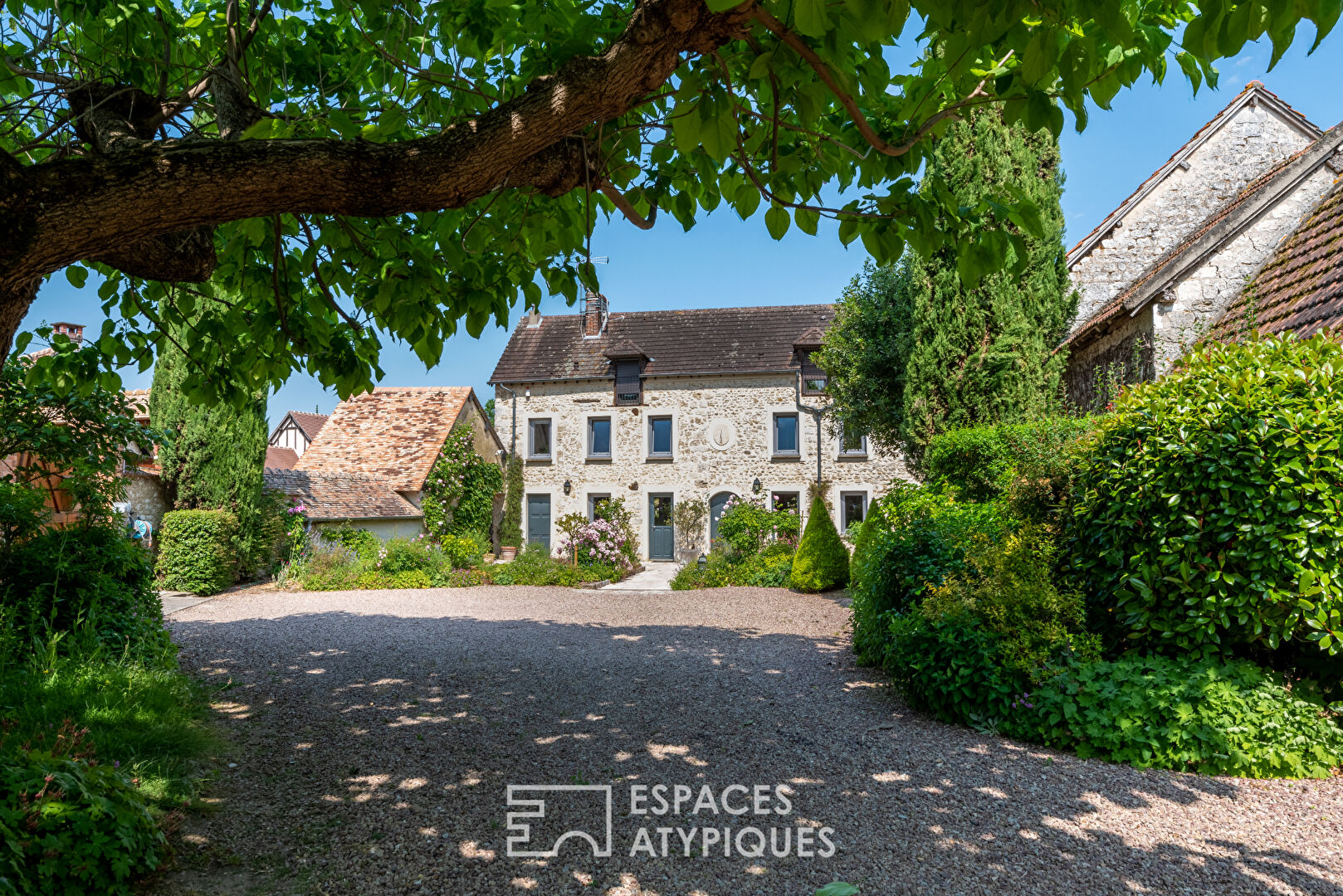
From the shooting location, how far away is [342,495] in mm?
17719

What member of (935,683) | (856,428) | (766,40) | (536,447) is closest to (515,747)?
(935,683)

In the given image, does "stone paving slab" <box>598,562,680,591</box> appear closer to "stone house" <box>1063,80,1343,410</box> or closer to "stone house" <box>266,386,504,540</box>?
"stone house" <box>266,386,504,540</box>

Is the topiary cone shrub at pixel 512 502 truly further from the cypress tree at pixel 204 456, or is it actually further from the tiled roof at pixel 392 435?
the cypress tree at pixel 204 456

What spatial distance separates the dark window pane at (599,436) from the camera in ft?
77.7

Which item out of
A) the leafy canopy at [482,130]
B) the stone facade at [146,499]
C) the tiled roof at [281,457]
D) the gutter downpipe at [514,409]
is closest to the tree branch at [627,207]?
the leafy canopy at [482,130]

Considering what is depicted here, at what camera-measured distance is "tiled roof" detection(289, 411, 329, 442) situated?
44.1 metres

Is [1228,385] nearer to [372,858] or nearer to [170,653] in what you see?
[372,858]

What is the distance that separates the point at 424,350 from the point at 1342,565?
5662 millimetres

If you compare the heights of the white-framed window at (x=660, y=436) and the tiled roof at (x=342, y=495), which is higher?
the white-framed window at (x=660, y=436)

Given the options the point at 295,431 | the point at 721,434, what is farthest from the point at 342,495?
the point at 295,431

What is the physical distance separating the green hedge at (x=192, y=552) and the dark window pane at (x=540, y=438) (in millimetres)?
10738

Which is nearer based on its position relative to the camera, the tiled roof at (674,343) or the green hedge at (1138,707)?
the green hedge at (1138,707)

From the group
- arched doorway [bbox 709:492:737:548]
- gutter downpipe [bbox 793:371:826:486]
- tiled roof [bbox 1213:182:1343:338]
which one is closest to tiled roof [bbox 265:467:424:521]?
arched doorway [bbox 709:492:737:548]

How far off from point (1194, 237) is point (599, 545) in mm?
13324
